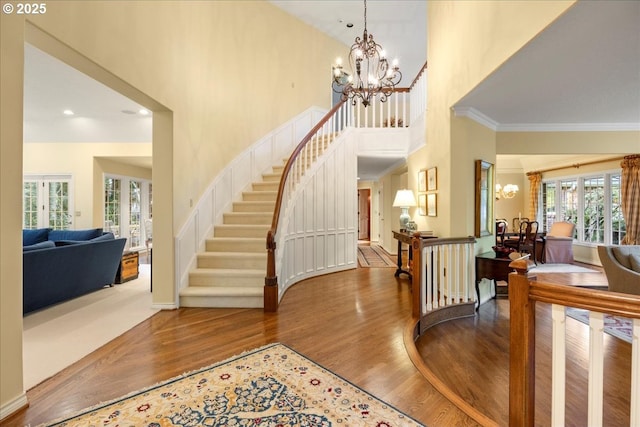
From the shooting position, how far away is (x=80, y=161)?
749cm

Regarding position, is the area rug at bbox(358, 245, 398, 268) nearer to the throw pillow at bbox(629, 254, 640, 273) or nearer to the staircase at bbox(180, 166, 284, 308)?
the staircase at bbox(180, 166, 284, 308)

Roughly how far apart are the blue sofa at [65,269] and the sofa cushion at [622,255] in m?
7.34

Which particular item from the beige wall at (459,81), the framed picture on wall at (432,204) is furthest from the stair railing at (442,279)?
the framed picture on wall at (432,204)

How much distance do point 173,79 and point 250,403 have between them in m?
3.62

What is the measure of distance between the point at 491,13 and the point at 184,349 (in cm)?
427

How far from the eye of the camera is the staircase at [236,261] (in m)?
3.66

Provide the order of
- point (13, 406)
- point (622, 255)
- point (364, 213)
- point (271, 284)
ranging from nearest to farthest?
point (13, 406) → point (271, 284) → point (622, 255) → point (364, 213)

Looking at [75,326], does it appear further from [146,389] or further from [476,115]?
[476,115]

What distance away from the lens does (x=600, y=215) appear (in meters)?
7.43

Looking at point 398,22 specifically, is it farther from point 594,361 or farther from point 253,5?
point 594,361

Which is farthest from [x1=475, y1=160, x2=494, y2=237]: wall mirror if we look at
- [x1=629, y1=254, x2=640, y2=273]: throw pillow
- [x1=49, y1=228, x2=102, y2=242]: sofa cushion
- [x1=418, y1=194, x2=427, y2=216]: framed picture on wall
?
[x1=49, y1=228, x2=102, y2=242]: sofa cushion

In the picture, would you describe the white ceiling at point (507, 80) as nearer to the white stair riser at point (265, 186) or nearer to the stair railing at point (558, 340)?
the stair railing at point (558, 340)

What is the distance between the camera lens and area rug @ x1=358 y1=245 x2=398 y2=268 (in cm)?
653

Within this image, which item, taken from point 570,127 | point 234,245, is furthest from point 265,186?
point 570,127
